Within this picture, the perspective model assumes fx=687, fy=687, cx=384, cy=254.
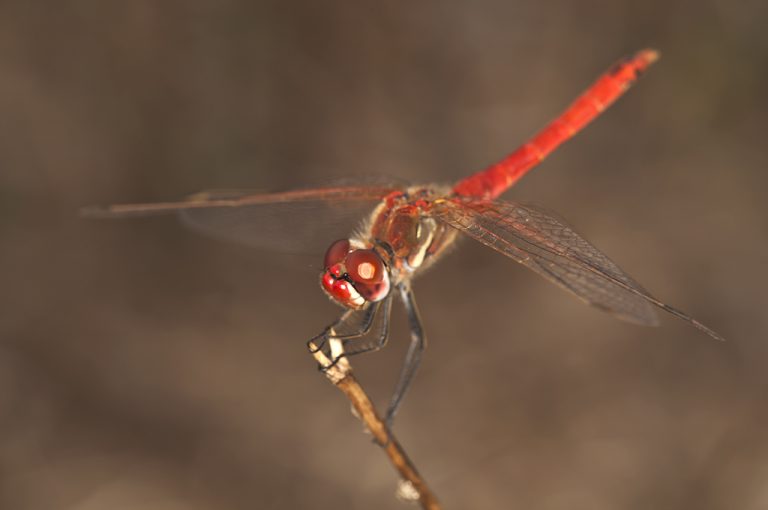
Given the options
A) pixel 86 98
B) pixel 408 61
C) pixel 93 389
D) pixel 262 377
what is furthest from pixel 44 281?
pixel 408 61

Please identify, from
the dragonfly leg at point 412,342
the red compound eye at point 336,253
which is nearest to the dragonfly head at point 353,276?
the red compound eye at point 336,253

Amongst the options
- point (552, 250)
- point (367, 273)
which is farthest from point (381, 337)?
point (552, 250)

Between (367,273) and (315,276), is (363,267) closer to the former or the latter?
(367,273)

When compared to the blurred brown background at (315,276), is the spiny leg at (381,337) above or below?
below

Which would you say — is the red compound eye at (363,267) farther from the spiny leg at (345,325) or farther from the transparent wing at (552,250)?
the transparent wing at (552,250)

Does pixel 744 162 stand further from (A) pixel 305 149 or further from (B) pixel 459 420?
(A) pixel 305 149

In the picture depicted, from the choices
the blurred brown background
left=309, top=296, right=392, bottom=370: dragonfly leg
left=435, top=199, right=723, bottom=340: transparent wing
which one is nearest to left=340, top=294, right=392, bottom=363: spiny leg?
left=309, top=296, right=392, bottom=370: dragonfly leg
